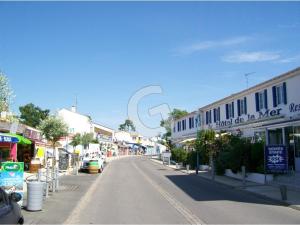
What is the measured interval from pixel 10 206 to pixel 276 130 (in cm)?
2407

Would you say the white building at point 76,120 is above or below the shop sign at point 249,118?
above

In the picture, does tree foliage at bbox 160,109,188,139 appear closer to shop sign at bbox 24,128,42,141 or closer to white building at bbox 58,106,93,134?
white building at bbox 58,106,93,134

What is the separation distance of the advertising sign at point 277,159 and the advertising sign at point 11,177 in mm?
12269

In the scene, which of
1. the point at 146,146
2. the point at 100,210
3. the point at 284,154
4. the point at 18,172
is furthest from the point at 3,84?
the point at 146,146

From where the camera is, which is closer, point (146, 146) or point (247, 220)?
point (247, 220)

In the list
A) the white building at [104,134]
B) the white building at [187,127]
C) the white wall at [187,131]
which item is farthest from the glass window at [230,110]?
the white building at [104,134]

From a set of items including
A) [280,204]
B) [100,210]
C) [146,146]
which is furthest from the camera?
[146,146]

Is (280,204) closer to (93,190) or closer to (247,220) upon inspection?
(247,220)

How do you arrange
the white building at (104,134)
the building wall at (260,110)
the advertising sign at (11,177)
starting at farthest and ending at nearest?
the white building at (104,134) < the building wall at (260,110) < the advertising sign at (11,177)

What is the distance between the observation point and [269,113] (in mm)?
31406

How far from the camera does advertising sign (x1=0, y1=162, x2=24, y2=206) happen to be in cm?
1498

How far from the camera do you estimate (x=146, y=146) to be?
503 feet

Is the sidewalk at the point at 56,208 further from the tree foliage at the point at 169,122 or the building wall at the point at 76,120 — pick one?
the tree foliage at the point at 169,122

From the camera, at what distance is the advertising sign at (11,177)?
15.0 m
